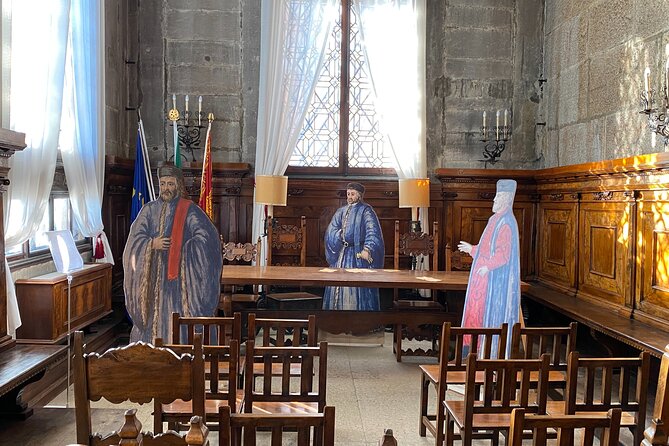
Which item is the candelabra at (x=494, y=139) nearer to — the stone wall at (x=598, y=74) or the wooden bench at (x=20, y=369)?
the stone wall at (x=598, y=74)

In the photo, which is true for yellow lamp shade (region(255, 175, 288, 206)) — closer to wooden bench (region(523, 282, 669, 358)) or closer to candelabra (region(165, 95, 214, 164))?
candelabra (region(165, 95, 214, 164))

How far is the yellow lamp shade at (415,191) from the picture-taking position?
20.6 ft

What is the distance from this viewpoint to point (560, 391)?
4492mm

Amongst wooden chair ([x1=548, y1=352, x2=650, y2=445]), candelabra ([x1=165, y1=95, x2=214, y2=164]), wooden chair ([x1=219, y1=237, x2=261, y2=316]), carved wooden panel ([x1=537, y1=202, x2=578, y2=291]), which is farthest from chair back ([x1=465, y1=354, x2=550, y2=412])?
candelabra ([x1=165, y1=95, x2=214, y2=164])

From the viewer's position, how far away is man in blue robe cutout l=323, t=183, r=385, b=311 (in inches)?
231

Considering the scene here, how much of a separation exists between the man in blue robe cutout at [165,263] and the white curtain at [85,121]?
163cm

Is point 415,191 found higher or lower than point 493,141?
lower

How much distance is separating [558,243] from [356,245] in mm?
2155

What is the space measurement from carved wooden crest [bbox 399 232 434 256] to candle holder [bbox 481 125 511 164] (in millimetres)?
1605

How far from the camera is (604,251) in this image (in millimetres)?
5363

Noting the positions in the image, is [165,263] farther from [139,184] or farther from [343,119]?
[343,119]

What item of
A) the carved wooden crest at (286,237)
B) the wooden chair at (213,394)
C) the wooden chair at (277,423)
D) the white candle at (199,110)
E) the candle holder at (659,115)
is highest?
the white candle at (199,110)

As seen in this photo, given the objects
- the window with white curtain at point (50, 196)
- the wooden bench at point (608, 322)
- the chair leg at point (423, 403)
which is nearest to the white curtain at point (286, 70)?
the window with white curtain at point (50, 196)

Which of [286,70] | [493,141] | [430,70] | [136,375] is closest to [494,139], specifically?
[493,141]
